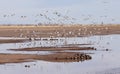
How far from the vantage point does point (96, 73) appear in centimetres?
2781

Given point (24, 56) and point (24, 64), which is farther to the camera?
point (24, 56)

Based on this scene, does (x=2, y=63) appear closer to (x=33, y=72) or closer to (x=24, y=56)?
(x=24, y=56)

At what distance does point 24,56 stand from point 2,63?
13.8 feet

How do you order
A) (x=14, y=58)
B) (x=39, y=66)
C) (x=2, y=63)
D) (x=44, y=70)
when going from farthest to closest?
1. (x=14, y=58)
2. (x=2, y=63)
3. (x=39, y=66)
4. (x=44, y=70)

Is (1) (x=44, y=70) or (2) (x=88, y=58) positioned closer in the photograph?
(1) (x=44, y=70)

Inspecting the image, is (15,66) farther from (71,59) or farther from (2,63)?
(71,59)

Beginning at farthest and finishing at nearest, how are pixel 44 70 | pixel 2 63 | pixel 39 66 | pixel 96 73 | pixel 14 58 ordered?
1. pixel 14 58
2. pixel 2 63
3. pixel 39 66
4. pixel 44 70
5. pixel 96 73

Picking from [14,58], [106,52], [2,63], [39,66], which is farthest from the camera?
[106,52]

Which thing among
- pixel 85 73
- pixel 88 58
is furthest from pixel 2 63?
pixel 85 73

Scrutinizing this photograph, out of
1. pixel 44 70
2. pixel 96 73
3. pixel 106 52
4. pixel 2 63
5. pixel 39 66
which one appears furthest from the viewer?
pixel 106 52

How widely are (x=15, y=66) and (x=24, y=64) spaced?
4.33 ft

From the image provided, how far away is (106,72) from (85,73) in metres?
1.46

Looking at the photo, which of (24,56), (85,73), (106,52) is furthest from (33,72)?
(106,52)

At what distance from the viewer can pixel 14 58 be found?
38000 mm
